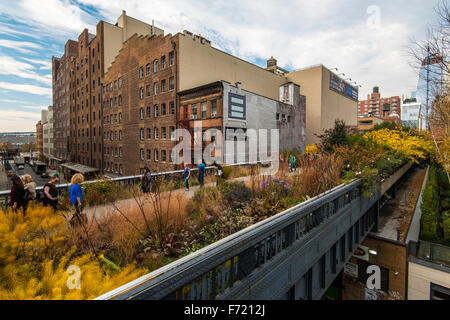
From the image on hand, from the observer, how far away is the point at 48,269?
108 inches

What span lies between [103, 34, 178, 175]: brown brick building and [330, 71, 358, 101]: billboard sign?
1265 inches

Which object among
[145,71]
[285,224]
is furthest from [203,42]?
[285,224]

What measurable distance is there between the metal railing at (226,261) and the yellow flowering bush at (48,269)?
0.82 meters

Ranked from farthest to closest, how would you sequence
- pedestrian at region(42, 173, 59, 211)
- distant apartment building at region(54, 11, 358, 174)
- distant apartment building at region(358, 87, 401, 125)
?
distant apartment building at region(358, 87, 401, 125)
distant apartment building at region(54, 11, 358, 174)
pedestrian at region(42, 173, 59, 211)

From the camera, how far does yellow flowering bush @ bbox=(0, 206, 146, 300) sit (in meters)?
2.47

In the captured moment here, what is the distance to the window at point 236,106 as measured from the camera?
21734 mm

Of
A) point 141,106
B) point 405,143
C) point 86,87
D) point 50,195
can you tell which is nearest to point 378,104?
point 405,143

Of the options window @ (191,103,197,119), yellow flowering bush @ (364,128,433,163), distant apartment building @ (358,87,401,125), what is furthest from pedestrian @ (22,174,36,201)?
distant apartment building @ (358,87,401,125)

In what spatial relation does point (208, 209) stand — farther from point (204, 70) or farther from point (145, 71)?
point (145, 71)

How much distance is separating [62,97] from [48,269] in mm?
79173

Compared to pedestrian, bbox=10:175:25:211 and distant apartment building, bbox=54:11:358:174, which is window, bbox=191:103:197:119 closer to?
distant apartment building, bbox=54:11:358:174

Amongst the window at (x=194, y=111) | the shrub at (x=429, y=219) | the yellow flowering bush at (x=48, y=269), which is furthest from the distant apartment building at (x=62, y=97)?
the shrub at (x=429, y=219)

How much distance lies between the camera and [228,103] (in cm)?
2155
